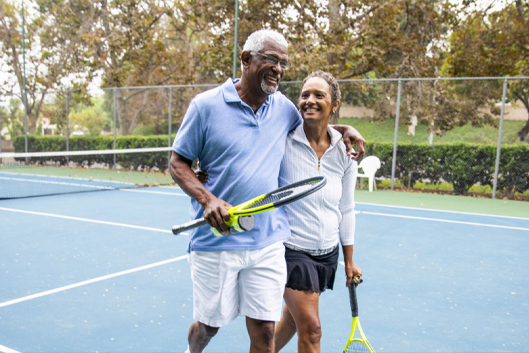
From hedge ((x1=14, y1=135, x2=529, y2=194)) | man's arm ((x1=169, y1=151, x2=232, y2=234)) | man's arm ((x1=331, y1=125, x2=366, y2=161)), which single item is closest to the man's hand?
man's arm ((x1=169, y1=151, x2=232, y2=234))

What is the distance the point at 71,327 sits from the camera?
13.0ft

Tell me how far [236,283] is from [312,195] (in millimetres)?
643

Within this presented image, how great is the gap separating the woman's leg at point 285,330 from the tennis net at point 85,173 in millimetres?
9819

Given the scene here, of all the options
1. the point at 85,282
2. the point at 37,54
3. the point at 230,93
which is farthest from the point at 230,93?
the point at 37,54

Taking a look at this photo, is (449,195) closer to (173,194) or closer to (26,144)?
(173,194)

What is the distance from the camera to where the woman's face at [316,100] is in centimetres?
285

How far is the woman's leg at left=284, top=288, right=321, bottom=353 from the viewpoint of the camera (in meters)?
2.78

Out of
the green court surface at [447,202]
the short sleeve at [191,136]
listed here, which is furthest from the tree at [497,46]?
the short sleeve at [191,136]

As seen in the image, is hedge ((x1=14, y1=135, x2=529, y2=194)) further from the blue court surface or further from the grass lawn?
the blue court surface

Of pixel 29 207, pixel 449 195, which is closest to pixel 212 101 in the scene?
pixel 29 207

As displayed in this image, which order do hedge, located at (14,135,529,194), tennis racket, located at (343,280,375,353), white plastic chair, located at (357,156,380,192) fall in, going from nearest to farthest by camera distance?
tennis racket, located at (343,280,375,353), hedge, located at (14,135,529,194), white plastic chair, located at (357,156,380,192)

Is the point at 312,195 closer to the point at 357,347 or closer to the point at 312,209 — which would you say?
the point at 312,209

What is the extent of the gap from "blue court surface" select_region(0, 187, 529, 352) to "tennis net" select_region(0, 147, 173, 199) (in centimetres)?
465

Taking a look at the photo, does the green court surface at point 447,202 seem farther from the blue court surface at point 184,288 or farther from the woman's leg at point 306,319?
the woman's leg at point 306,319
